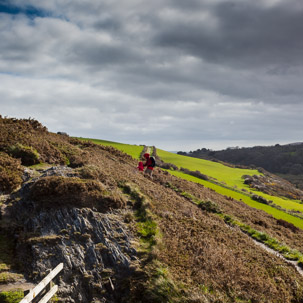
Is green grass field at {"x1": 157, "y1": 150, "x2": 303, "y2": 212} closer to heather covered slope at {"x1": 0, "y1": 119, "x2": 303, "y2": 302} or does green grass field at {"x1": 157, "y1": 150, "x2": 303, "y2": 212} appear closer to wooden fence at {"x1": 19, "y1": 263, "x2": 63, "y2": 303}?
heather covered slope at {"x1": 0, "y1": 119, "x2": 303, "y2": 302}

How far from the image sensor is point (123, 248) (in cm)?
1010

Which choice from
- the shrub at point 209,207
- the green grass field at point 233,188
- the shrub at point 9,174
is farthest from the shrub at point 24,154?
the green grass field at point 233,188

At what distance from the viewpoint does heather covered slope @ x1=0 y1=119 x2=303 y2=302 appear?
845cm

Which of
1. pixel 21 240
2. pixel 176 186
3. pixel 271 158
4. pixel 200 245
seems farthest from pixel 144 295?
pixel 271 158

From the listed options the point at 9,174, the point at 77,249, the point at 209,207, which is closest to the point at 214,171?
the point at 209,207

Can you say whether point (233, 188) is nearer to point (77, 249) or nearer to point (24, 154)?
point (24, 154)

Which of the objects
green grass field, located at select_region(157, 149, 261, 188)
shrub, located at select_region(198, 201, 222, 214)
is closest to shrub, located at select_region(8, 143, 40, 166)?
shrub, located at select_region(198, 201, 222, 214)

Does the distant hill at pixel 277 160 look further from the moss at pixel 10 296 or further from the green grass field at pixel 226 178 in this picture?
the moss at pixel 10 296

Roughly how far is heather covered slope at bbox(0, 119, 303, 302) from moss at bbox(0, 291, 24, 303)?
2.09 ft

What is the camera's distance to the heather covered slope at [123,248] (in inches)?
332

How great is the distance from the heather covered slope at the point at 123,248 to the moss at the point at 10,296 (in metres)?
0.64

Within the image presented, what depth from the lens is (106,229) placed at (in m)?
10.8

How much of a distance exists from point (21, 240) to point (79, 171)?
18.7ft

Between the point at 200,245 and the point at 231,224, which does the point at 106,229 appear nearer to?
the point at 200,245
